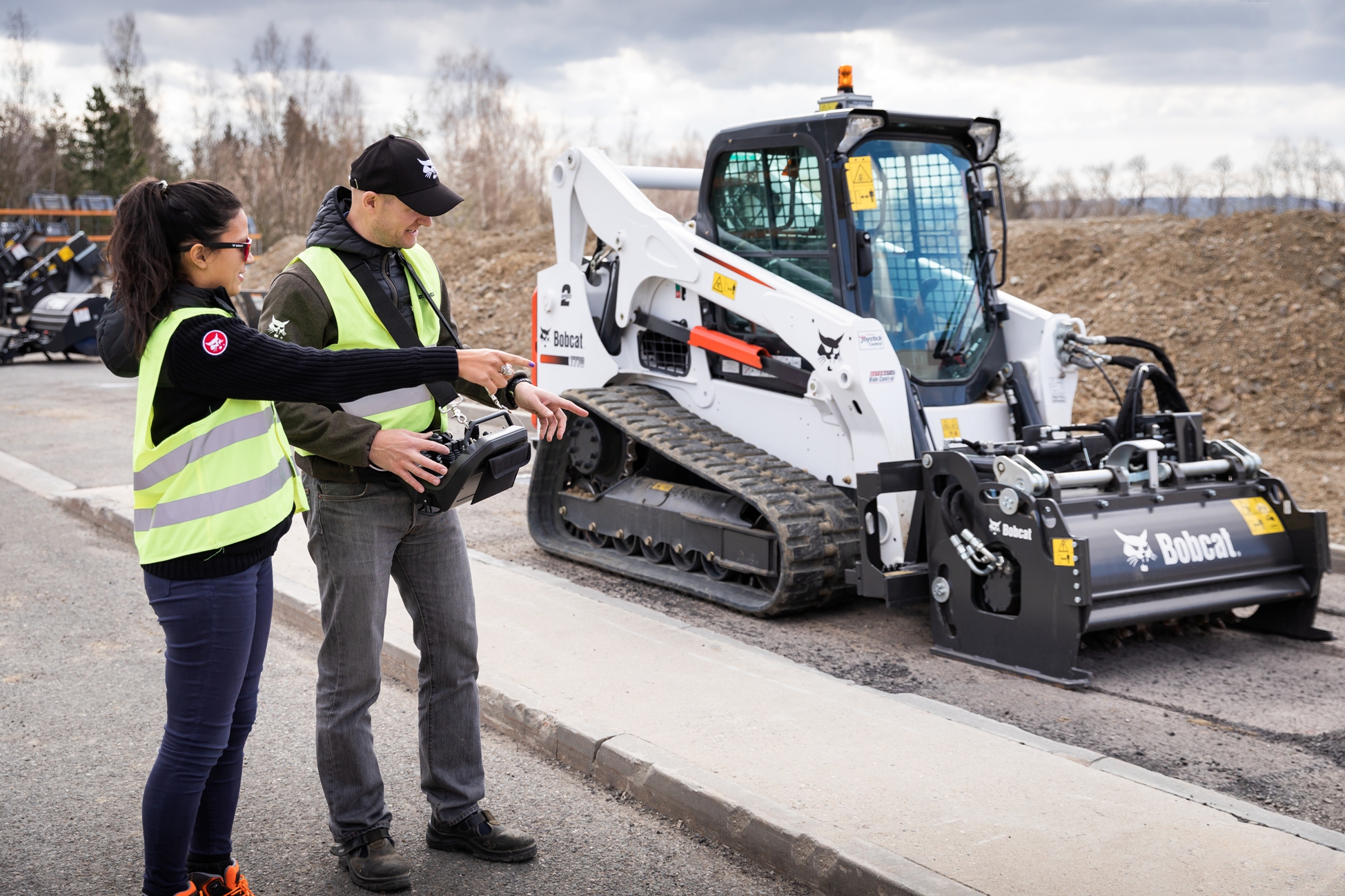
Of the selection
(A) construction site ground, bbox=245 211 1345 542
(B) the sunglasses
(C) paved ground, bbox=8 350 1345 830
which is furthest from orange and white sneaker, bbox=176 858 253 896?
(A) construction site ground, bbox=245 211 1345 542

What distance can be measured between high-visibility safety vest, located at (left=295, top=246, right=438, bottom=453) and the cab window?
11.8ft

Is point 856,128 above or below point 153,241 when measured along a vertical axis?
above

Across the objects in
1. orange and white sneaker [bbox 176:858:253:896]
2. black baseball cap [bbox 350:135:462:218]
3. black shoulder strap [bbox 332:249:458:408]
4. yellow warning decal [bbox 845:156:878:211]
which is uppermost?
yellow warning decal [bbox 845:156:878:211]

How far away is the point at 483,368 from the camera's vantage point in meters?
2.99

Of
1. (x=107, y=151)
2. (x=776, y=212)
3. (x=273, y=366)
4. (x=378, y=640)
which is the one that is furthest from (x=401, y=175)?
(x=107, y=151)

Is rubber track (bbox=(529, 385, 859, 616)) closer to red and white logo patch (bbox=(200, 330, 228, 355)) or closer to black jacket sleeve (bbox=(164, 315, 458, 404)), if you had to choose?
black jacket sleeve (bbox=(164, 315, 458, 404))

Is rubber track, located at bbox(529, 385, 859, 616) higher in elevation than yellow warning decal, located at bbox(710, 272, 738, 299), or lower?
lower

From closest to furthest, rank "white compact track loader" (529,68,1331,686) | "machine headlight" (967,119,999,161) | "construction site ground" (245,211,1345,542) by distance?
"white compact track loader" (529,68,1331,686) → "machine headlight" (967,119,999,161) → "construction site ground" (245,211,1345,542)

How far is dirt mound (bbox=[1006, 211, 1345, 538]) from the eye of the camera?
1150 centimetres

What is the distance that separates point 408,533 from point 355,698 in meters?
0.49

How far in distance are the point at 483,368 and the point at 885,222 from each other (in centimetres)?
430

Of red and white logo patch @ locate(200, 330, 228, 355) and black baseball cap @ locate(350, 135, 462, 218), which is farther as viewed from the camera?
black baseball cap @ locate(350, 135, 462, 218)

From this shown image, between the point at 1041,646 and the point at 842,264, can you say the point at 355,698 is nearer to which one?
the point at 1041,646

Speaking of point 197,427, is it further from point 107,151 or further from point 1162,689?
point 107,151
